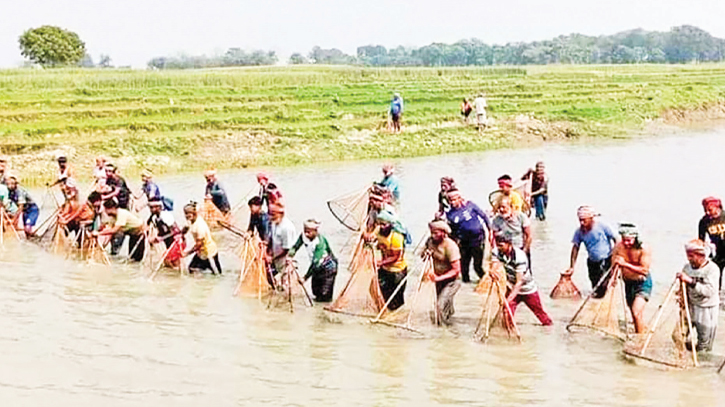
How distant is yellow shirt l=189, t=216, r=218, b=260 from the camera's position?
16547 millimetres

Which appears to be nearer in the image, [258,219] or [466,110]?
[258,219]

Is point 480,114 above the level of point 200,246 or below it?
above

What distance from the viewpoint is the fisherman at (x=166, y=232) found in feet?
56.4

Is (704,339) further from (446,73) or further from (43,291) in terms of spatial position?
(446,73)

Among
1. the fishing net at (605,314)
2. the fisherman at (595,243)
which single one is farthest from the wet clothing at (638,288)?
the fisherman at (595,243)

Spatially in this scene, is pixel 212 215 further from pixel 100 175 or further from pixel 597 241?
pixel 597 241

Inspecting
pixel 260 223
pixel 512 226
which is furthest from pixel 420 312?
pixel 260 223

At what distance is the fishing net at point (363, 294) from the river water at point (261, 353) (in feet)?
0.69

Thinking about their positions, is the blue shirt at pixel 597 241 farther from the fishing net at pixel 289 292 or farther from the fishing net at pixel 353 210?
the fishing net at pixel 353 210

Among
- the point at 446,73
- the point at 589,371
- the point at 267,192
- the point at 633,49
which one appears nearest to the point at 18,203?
the point at 267,192

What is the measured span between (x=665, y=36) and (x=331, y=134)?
160 meters

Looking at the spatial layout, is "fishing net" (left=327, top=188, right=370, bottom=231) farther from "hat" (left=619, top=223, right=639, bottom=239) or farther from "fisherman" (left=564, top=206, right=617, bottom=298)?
"hat" (left=619, top=223, right=639, bottom=239)

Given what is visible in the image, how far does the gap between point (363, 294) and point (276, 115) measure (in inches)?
1055

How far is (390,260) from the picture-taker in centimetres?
1380
